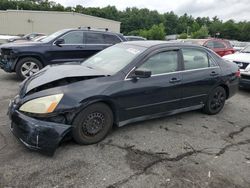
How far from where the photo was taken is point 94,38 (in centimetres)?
859

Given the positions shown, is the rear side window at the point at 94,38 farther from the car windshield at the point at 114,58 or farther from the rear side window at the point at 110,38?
the car windshield at the point at 114,58

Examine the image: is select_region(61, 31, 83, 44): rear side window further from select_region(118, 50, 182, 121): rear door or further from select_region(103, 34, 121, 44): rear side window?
select_region(118, 50, 182, 121): rear door

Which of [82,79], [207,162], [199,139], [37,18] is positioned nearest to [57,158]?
[82,79]

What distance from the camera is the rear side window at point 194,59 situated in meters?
4.95

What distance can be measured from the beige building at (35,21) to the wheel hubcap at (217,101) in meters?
37.2

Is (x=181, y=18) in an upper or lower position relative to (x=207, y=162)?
upper

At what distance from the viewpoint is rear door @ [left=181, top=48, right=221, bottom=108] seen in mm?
4898

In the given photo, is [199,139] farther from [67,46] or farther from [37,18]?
[37,18]

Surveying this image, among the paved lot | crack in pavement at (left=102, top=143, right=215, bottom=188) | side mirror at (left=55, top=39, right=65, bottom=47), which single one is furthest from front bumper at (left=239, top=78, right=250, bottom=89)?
side mirror at (left=55, top=39, right=65, bottom=47)

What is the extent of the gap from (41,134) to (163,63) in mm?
2400

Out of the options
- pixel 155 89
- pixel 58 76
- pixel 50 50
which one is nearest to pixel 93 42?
pixel 50 50

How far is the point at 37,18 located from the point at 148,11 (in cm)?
7773

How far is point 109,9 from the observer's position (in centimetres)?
9650

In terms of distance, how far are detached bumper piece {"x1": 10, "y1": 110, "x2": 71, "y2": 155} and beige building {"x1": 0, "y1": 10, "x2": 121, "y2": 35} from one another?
38.4 meters
